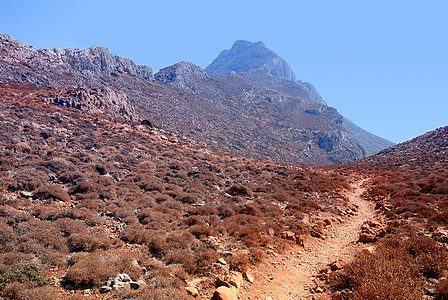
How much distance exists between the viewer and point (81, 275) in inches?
222

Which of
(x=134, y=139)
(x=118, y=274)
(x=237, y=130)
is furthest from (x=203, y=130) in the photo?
(x=118, y=274)

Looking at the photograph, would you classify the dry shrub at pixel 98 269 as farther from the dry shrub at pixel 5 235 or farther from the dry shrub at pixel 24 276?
the dry shrub at pixel 5 235

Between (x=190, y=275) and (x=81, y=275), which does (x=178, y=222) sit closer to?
→ (x=190, y=275)

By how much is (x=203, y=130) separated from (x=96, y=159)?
53982mm

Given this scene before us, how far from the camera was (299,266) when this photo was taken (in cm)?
817

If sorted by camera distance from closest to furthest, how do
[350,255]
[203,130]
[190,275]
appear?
1. [190,275]
2. [350,255]
3. [203,130]

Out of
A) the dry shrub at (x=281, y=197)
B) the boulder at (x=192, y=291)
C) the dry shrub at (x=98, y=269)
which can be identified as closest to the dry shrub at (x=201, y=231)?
the dry shrub at (x=98, y=269)

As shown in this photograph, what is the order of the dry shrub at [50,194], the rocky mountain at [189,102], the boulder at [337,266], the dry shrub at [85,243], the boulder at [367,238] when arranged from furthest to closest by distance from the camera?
the rocky mountain at [189,102]
the dry shrub at [50,194]
the boulder at [367,238]
the dry shrub at [85,243]
the boulder at [337,266]

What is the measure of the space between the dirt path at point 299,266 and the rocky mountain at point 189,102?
128 feet

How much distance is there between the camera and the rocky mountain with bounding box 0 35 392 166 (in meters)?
49.5

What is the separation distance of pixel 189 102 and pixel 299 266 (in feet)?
296

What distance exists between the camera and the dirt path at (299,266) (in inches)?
257

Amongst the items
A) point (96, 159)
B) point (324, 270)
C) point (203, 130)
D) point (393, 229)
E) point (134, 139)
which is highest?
point (203, 130)

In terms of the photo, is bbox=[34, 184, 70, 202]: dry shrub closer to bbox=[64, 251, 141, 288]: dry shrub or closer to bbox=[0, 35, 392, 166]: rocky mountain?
bbox=[64, 251, 141, 288]: dry shrub
